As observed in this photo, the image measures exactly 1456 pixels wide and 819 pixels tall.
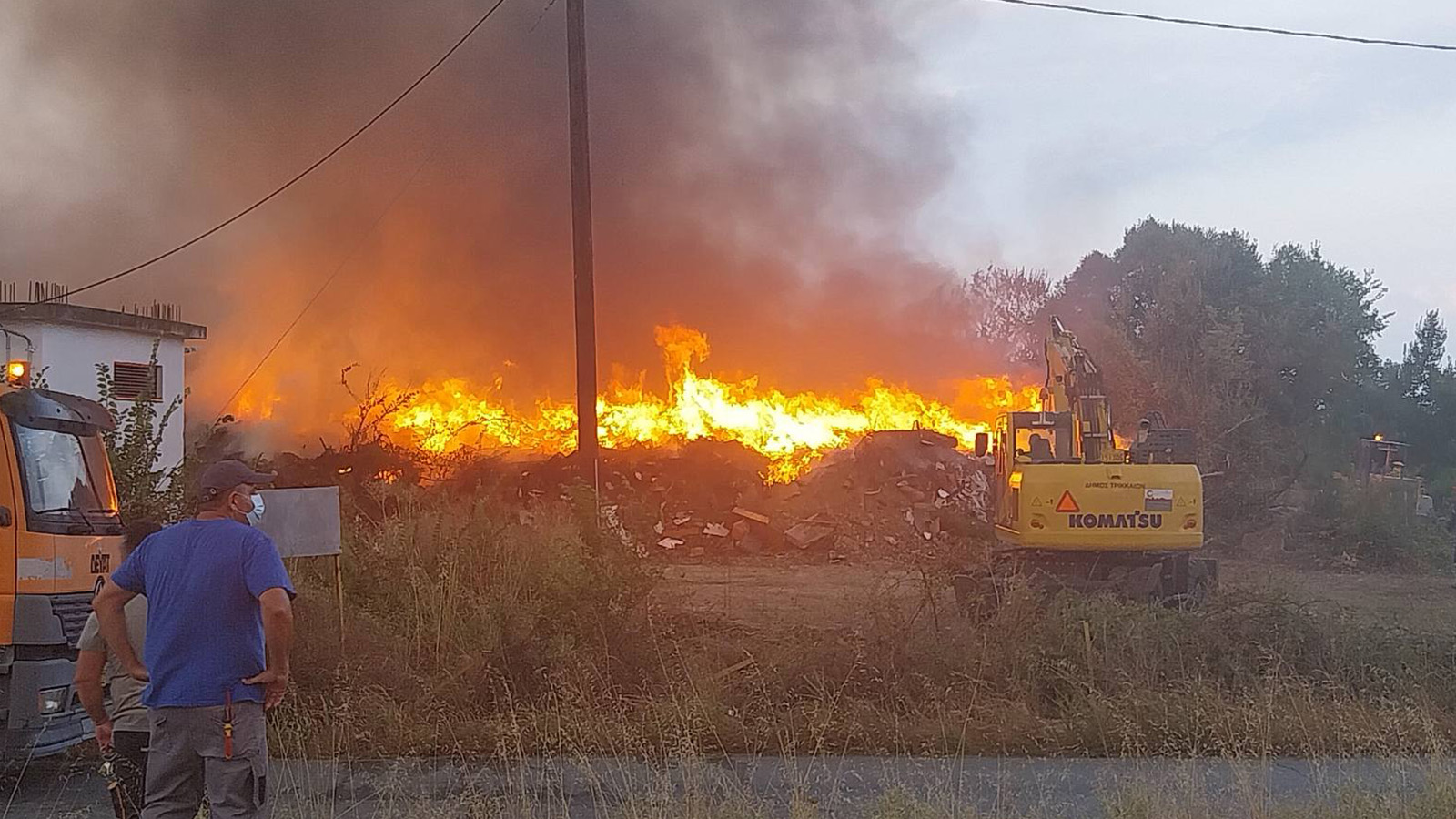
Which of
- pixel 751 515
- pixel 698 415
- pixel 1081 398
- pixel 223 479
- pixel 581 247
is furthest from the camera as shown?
pixel 751 515

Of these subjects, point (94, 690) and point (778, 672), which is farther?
point (778, 672)

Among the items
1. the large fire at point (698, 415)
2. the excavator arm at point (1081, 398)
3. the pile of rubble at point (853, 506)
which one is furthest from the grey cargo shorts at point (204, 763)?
the pile of rubble at point (853, 506)

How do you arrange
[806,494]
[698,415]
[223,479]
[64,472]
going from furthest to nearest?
[806,494] → [698,415] → [64,472] → [223,479]

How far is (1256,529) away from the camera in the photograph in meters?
26.0

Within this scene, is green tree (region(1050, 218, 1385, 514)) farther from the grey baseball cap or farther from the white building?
the grey baseball cap

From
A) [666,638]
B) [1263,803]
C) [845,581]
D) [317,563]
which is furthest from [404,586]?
[845,581]

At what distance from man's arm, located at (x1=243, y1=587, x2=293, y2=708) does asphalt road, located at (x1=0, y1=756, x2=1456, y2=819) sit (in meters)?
1.55

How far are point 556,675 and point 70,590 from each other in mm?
3255

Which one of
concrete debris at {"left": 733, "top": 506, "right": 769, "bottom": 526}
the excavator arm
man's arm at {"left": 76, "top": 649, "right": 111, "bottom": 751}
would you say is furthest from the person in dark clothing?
concrete debris at {"left": 733, "top": 506, "right": 769, "bottom": 526}

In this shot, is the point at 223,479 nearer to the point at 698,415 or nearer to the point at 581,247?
the point at 581,247

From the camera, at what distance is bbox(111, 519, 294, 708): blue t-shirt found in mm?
4594

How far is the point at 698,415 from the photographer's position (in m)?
22.2

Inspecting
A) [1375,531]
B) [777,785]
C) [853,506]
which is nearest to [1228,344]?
[1375,531]

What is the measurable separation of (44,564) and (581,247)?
6.57 metres
